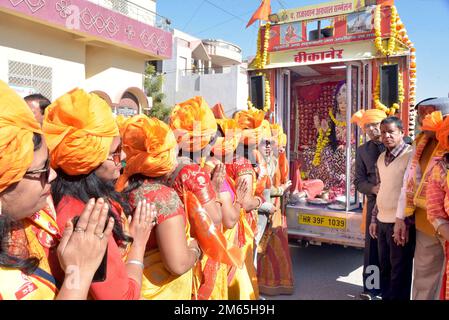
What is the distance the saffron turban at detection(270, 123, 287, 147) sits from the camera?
Result: 507 centimetres

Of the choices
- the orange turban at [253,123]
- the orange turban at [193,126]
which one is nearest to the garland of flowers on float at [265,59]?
the orange turban at [253,123]

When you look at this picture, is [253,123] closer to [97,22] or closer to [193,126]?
[193,126]

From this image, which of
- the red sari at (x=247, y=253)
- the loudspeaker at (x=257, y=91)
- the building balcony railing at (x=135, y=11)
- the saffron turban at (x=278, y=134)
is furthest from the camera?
the building balcony railing at (x=135, y=11)

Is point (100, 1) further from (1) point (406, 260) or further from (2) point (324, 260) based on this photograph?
(1) point (406, 260)

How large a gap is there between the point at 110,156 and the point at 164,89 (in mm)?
21325

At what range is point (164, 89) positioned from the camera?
73.9 feet

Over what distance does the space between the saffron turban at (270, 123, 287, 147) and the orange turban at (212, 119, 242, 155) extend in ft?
5.66

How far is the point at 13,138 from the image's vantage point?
3.64 feet

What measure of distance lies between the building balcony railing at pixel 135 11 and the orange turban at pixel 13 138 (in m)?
11.8

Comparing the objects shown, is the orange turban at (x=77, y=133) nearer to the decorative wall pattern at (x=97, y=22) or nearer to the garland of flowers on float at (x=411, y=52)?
the garland of flowers on float at (x=411, y=52)

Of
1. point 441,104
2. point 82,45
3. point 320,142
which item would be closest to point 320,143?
point 320,142

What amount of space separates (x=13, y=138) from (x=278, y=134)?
424 cm

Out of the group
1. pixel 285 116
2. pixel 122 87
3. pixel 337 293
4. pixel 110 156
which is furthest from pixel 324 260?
pixel 122 87

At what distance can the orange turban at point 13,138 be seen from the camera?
109 centimetres
